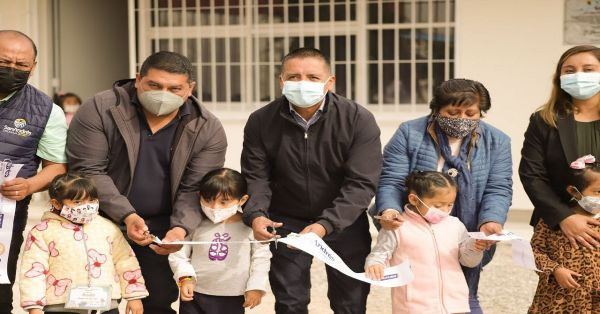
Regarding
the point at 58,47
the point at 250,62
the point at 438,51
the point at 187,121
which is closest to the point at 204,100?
the point at 250,62

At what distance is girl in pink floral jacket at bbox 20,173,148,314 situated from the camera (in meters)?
3.65

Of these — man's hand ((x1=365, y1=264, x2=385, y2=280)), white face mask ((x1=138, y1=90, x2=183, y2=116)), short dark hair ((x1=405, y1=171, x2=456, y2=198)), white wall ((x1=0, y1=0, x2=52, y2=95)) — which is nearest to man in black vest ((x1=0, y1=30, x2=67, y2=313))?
white face mask ((x1=138, y1=90, x2=183, y2=116))

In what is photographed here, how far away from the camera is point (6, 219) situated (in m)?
4.04

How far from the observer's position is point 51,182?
156 inches

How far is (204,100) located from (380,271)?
566 cm

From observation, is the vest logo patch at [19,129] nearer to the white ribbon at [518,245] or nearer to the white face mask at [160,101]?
the white face mask at [160,101]

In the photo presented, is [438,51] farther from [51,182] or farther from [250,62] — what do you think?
[51,182]

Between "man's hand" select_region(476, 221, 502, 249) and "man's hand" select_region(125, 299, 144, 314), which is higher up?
"man's hand" select_region(476, 221, 502, 249)

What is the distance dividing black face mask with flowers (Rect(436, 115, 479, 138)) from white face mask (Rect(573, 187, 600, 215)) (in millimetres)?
584

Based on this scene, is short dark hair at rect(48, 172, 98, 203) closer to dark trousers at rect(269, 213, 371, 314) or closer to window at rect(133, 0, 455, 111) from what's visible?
dark trousers at rect(269, 213, 371, 314)

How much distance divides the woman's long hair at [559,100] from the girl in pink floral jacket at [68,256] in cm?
220

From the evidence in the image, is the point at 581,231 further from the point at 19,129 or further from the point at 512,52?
A: the point at 512,52

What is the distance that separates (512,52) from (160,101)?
527 centimetres

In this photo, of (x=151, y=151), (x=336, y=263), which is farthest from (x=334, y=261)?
(x=151, y=151)
